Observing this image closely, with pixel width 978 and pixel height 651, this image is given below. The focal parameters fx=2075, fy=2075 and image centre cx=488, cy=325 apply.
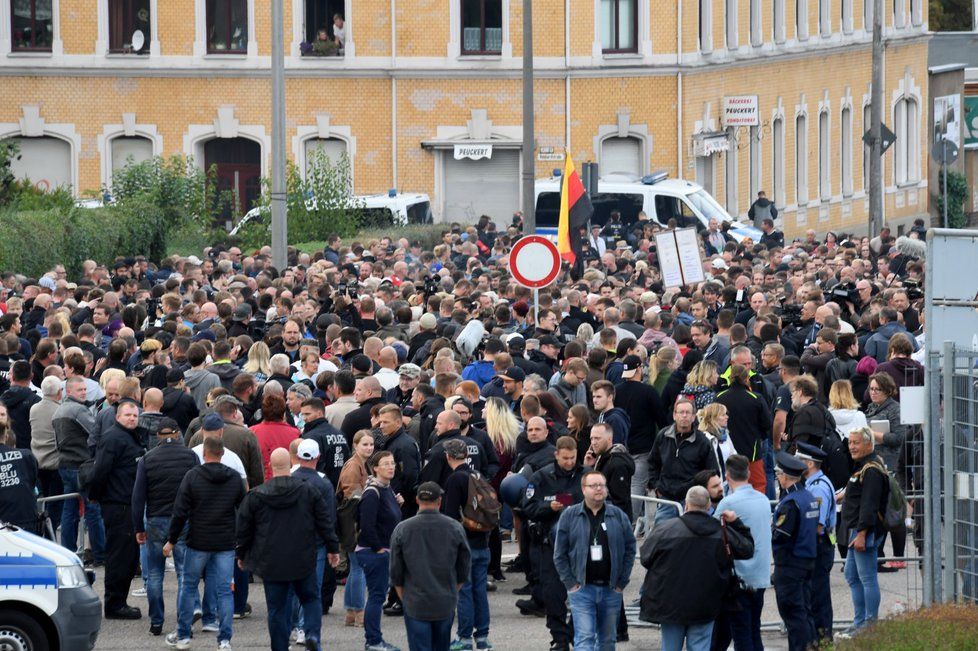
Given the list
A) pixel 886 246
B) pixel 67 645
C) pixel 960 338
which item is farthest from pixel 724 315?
pixel 886 246

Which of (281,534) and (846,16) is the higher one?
(846,16)

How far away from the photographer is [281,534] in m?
14.0

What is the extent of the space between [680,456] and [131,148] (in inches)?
1347

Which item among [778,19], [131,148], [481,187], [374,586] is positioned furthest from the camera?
[778,19]

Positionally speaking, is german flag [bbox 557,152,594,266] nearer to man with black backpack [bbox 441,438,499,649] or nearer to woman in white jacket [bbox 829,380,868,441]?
woman in white jacket [bbox 829,380,868,441]

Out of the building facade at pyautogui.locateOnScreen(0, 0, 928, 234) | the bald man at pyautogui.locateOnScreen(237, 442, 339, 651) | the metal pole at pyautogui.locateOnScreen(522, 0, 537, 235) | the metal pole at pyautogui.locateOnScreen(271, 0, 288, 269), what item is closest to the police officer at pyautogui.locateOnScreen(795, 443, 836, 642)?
the bald man at pyautogui.locateOnScreen(237, 442, 339, 651)

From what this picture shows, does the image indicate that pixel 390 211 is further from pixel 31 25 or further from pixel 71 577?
pixel 71 577

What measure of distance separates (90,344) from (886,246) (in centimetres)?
1815

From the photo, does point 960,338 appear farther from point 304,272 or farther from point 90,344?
point 304,272

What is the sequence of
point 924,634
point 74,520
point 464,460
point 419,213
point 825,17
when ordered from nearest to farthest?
point 924,634 < point 464,460 < point 74,520 < point 419,213 < point 825,17

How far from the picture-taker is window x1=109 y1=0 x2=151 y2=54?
47.6 metres

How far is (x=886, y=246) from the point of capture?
3469cm

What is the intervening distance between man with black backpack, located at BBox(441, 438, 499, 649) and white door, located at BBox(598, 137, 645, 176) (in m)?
33.5

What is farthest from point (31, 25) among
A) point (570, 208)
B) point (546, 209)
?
point (570, 208)
